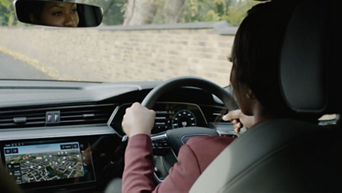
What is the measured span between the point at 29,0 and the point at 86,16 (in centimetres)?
47

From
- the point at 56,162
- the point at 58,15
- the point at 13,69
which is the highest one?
the point at 58,15

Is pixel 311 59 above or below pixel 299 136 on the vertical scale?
above

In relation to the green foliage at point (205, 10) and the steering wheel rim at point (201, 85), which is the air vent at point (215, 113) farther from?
the green foliage at point (205, 10)

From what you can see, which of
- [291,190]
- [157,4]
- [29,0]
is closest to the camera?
[291,190]

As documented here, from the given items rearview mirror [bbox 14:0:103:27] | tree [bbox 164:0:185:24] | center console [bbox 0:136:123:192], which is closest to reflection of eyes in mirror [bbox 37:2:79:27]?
rearview mirror [bbox 14:0:103:27]

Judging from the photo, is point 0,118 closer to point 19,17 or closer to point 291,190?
point 19,17

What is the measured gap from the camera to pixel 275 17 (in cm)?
156

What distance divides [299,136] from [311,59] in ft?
0.97

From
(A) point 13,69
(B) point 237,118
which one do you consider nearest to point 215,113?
(B) point 237,118

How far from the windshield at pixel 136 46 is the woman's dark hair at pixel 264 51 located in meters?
6.81

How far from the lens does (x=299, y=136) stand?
1467mm

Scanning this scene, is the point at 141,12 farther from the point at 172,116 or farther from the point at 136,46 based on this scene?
the point at 172,116

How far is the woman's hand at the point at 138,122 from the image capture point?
217 cm

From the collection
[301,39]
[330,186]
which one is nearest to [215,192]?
[330,186]
